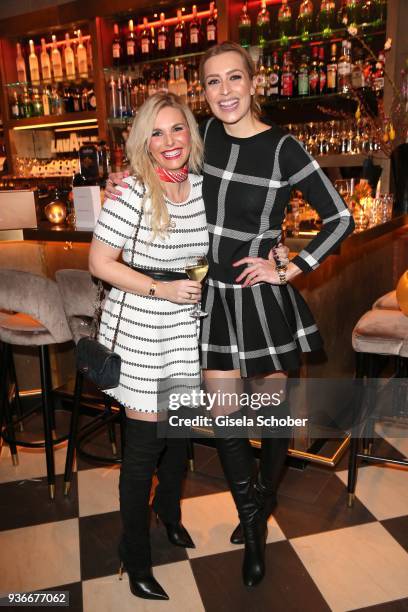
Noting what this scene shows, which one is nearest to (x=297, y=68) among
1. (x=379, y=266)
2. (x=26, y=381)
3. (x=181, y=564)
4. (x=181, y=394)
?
(x=379, y=266)

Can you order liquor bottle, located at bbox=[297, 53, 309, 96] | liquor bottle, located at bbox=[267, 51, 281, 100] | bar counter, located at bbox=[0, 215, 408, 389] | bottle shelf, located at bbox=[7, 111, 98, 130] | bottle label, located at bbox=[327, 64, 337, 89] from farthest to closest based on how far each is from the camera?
bottle shelf, located at bbox=[7, 111, 98, 130], liquor bottle, located at bbox=[267, 51, 281, 100], liquor bottle, located at bbox=[297, 53, 309, 96], bottle label, located at bbox=[327, 64, 337, 89], bar counter, located at bbox=[0, 215, 408, 389]

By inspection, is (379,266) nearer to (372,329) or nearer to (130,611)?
(372,329)

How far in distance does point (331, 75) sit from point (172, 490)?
2965 mm

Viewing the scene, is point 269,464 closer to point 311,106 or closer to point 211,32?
point 311,106

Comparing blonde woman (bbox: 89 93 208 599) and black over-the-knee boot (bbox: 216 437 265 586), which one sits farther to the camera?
black over-the-knee boot (bbox: 216 437 265 586)

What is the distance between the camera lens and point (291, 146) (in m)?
1.47

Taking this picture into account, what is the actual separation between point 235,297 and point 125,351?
0.35 metres

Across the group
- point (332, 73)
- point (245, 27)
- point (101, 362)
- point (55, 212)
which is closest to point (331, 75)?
point (332, 73)

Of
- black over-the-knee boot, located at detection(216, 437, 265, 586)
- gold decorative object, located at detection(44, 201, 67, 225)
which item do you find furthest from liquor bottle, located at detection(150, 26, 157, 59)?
black over-the-knee boot, located at detection(216, 437, 265, 586)

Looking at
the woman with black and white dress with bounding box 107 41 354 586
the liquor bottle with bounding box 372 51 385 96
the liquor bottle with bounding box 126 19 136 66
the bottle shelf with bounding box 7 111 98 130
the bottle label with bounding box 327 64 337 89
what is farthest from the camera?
the bottle shelf with bounding box 7 111 98 130

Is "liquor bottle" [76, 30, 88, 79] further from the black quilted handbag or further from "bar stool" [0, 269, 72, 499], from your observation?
the black quilted handbag

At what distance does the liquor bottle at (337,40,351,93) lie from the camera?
3410mm

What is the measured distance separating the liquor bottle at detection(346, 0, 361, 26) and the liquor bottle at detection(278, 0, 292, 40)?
1.41 feet

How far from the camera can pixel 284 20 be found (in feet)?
12.2
